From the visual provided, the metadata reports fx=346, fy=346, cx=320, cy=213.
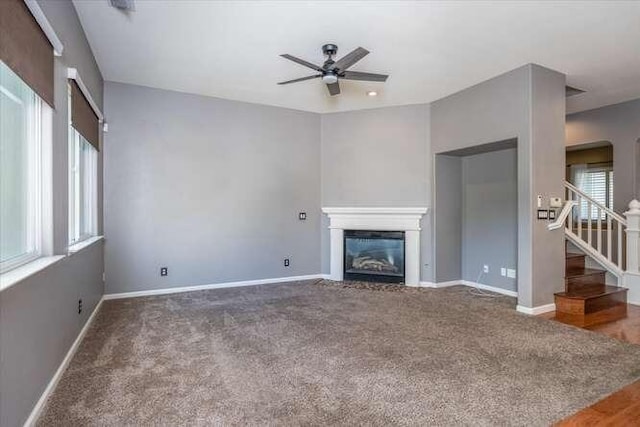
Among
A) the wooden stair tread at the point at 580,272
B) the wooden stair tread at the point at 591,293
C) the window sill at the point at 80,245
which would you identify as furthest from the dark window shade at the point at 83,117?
the wooden stair tread at the point at 580,272

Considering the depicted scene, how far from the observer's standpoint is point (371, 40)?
11.0 ft

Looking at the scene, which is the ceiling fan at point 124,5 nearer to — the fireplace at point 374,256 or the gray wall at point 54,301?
the gray wall at point 54,301

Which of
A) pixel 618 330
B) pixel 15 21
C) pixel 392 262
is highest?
pixel 15 21

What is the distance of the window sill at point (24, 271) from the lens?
1.60m

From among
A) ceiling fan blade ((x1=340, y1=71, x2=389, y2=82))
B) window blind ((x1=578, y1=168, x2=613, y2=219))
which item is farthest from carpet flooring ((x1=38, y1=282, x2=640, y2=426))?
window blind ((x1=578, y1=168, x2=613, y2=219))

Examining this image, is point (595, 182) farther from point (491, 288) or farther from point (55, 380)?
point (55, 380)

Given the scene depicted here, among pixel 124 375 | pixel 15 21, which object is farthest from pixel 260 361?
pixel 15 21

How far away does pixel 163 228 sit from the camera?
4793 millimetres

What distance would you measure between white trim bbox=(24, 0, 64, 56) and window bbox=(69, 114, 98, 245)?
2.61ft

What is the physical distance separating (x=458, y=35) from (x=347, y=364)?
3095 millimetres

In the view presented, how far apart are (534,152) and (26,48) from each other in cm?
445

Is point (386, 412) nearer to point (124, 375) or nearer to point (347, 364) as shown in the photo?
point (347, 364)

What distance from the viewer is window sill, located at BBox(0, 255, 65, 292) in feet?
5.25

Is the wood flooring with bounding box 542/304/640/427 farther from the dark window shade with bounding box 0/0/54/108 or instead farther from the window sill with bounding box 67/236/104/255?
the window sill with bounding box 67/236/104/255
